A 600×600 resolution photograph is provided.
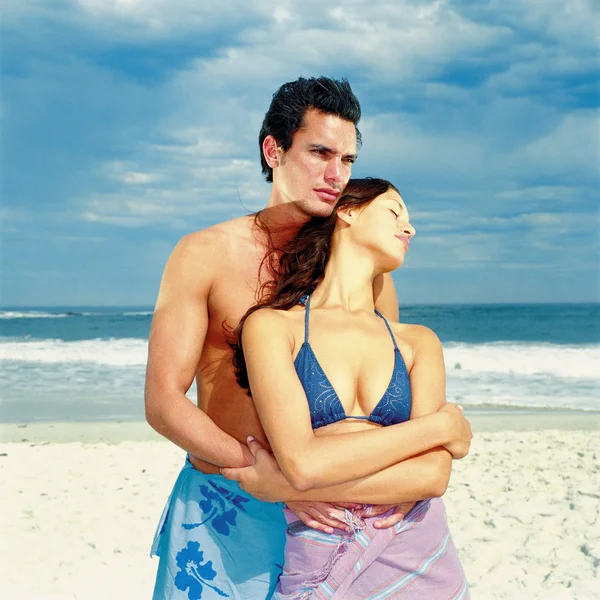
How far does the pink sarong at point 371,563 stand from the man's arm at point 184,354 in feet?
1.02

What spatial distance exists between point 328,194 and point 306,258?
243 mm

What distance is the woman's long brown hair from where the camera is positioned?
235 cm

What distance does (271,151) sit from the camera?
9.46 ft

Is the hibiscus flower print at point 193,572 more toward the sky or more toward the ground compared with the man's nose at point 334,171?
more toward the ground

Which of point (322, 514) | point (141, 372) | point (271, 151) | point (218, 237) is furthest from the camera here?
point (141, 372)

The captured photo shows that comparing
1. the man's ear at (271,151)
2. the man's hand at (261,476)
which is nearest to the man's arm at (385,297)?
the man's ear at (271,151)

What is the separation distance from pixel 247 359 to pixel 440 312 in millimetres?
43676

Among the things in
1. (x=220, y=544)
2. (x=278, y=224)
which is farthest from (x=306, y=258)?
(x=220, y=544)

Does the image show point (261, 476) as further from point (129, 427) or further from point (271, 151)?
point (129, 427)

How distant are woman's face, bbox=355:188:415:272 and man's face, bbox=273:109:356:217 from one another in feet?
0.84

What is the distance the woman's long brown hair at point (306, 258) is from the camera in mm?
2348

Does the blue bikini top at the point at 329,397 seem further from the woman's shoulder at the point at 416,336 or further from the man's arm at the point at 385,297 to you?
the man's arm at the point at 385,297

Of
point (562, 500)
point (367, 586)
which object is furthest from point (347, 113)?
point (562, 500)

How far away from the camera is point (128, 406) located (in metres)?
13.0
